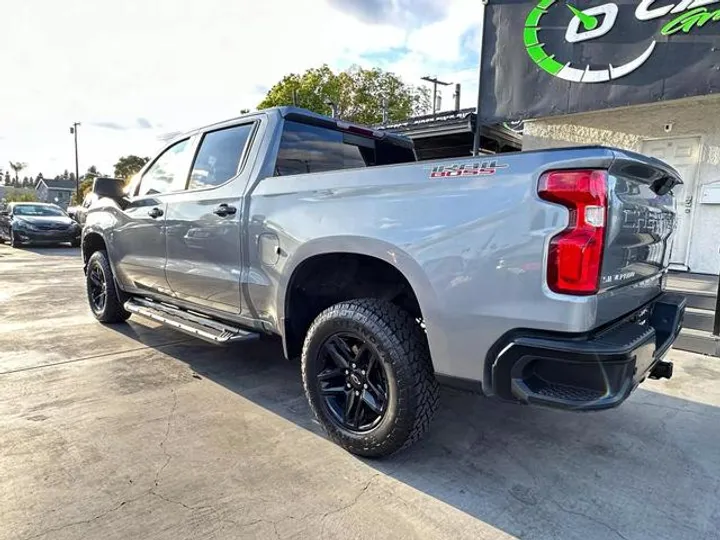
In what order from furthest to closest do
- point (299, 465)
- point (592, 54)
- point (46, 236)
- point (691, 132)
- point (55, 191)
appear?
point (55, 191), point (46, 236), point (592, 54), point (691, 132), point (299, 465)

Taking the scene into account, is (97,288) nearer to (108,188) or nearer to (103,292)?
(103,292)

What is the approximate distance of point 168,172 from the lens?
4262mm

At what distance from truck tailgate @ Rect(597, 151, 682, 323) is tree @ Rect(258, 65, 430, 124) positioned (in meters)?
22.5

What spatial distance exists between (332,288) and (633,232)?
5.79 feet

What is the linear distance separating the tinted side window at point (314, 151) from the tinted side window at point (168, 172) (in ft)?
3.67

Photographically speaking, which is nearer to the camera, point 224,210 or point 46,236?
point 224,210

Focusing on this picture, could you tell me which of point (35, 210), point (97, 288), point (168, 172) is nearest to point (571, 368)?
point (168, 172)

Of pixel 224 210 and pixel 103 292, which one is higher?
pixel 224 210

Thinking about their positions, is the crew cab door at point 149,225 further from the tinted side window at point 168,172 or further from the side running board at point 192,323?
the side running board at point 192,323

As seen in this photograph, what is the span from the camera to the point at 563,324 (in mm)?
1916

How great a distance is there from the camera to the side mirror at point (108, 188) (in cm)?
453

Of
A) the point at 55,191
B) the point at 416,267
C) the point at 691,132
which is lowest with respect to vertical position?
the point at 416,267

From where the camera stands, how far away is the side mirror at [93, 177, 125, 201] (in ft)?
14.9

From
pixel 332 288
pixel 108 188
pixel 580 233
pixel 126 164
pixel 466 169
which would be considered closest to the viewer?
pixel 580 233
